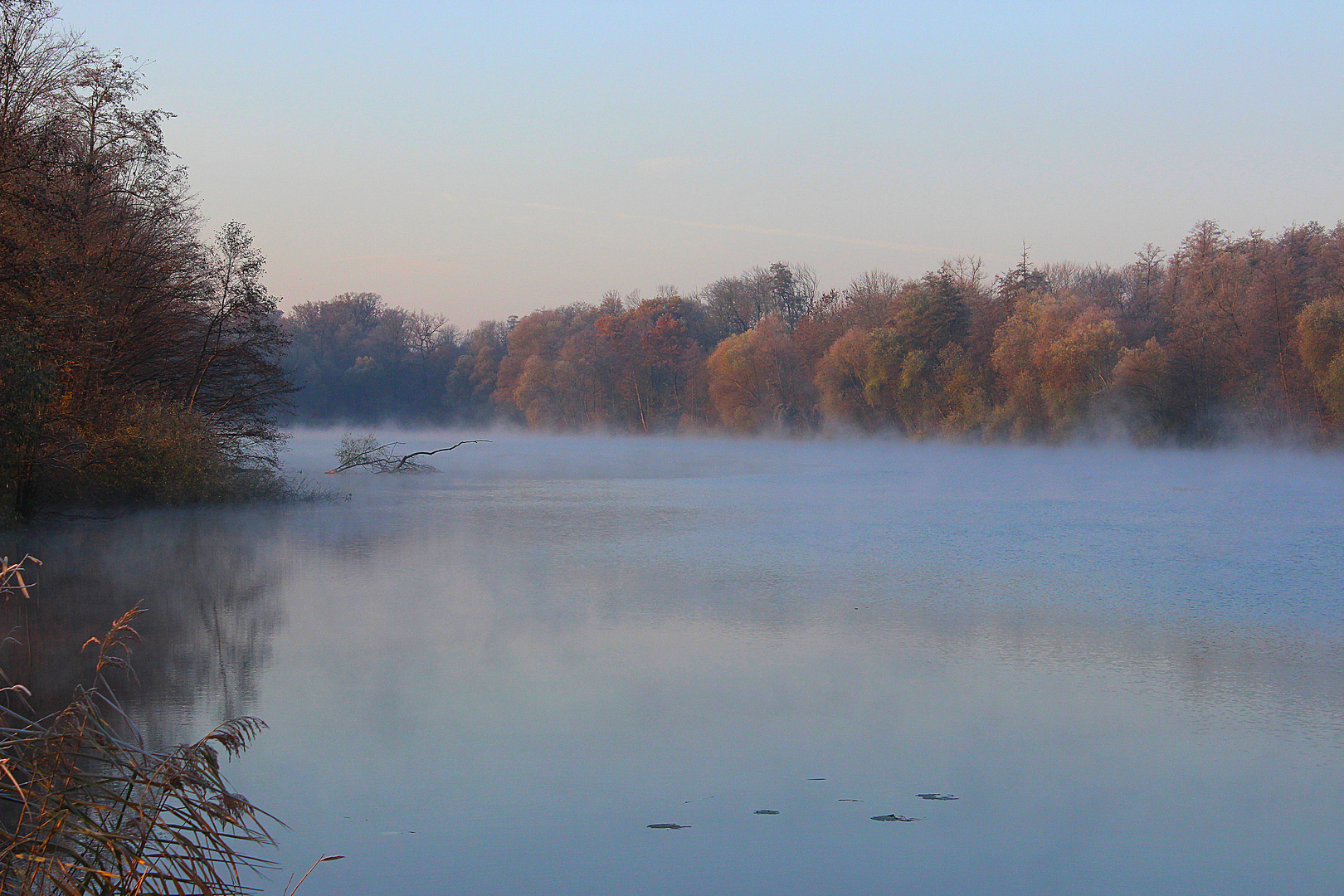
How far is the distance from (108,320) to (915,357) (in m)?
37.7


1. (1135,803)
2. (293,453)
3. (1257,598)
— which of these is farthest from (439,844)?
(293,453)

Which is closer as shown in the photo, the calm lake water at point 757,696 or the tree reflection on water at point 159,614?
the calm lake water at point 757,696

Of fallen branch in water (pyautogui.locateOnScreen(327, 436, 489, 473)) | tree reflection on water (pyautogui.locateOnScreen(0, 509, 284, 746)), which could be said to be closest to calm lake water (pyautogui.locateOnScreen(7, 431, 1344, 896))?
tree reflection on water (pyautogui.locateOnScreen(0, 509, 284, 746))

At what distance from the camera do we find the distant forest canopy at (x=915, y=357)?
3538cm

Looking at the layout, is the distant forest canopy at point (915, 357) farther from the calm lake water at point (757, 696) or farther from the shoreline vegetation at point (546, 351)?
the calm lake water at point (757, 696)

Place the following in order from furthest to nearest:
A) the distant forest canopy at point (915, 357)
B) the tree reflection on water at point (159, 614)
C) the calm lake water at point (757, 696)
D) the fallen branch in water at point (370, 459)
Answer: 1. the distant forest canopy at point (915, 357)
2. the fallen branch in water at point (370, 459)
3. the tree reflection on water at point (159, 614)
4. the calm lake water at point (757, 696)

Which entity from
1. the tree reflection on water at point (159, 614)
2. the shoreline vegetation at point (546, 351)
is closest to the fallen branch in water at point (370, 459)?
the shoreline vegetation at point (546, 351)

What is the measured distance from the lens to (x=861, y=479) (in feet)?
85.9

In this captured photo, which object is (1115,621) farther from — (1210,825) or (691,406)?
(691,406)

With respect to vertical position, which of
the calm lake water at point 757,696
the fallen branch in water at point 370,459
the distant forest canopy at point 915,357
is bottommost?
the calm lake water at point 757,696

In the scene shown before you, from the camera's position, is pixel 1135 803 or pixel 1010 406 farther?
pixel 1010 406

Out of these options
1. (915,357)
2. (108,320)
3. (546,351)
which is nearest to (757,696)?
(108,320)

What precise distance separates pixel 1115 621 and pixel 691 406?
180ft

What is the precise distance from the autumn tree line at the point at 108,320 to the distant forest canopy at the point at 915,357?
14.3 feet
